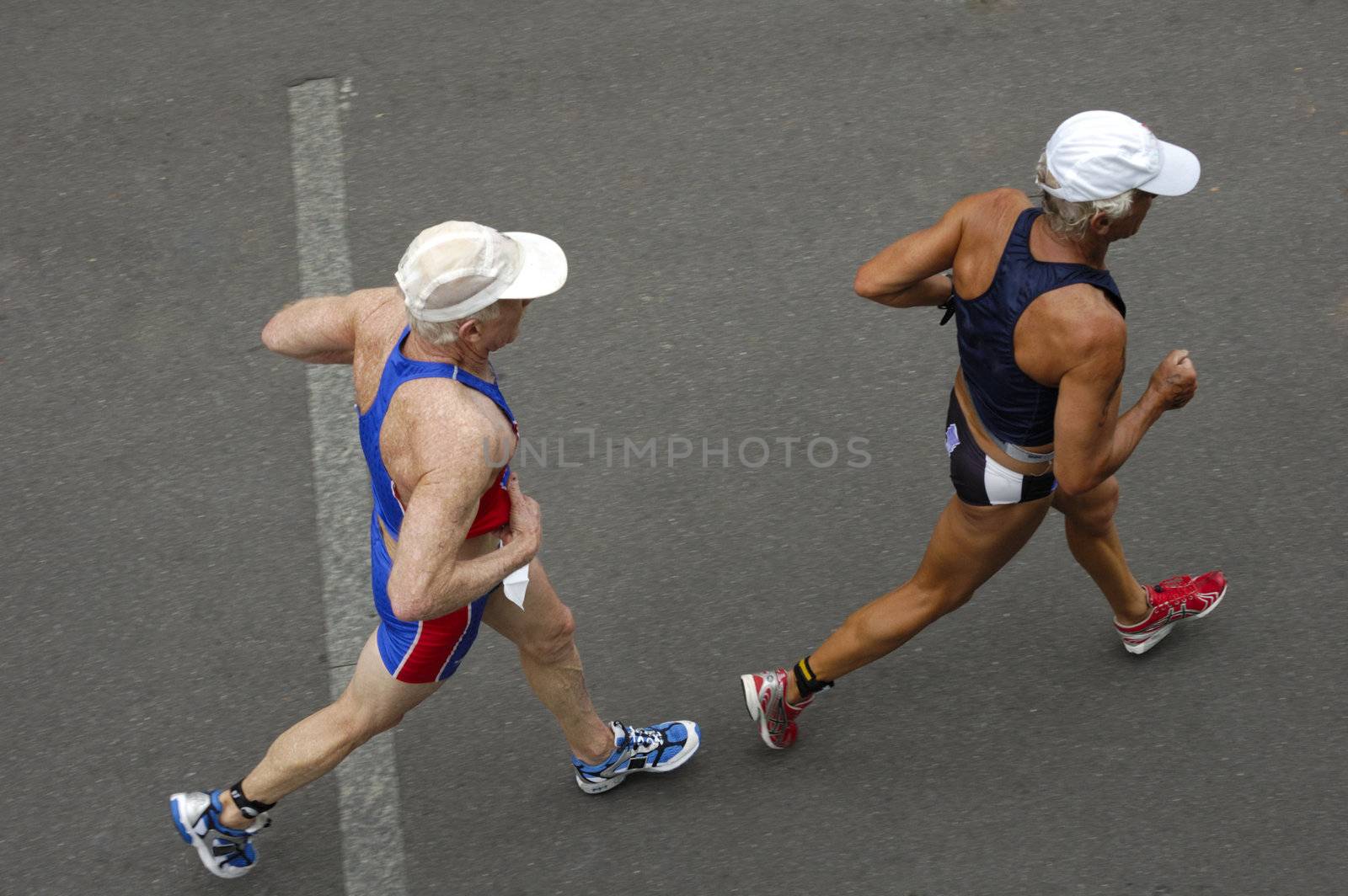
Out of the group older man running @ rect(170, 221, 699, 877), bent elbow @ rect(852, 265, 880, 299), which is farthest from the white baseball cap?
older man running @ rect(170, 221, 699, 877)

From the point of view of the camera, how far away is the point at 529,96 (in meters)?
6.10

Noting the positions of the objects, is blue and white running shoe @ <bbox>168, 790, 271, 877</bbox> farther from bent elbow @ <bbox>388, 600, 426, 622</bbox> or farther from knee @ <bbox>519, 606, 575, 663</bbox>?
bent elbow @ <bbox>388, 600, 426, 622</bbox>

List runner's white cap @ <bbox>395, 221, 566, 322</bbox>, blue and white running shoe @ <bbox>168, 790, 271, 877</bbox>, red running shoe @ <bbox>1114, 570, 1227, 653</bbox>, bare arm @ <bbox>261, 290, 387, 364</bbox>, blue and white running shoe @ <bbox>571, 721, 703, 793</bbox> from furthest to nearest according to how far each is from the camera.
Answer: red running shoe @ <bbox>1114, 570, 1227, 653</bbox>
blue and white running shoe @ <bbox>571, 721, 703, 793</bbox>
blue and white running shoe @ <bbox>168, 790, 271, 877</bbox>
bare arm @ <bbox>261, 290, 387, 364</bbox>
runner's white cap @ <bbox>395, 221, 566, 322</bbox>

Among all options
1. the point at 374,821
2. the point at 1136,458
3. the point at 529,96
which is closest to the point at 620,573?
the point at 374,821

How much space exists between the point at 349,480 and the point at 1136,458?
9.23ft

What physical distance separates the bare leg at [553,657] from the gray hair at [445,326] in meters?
0.74

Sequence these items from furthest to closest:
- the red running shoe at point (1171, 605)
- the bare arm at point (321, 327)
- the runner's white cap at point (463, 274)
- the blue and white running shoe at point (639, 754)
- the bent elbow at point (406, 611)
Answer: the red running shoe at point (1171, 605) → the blue and white running shoe at point (639, 754) → the bare arm at point (321, 327) → the bent elbow at point (406, 611) → the runner's white cap at point (463, 274)

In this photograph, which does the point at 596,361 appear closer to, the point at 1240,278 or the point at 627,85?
the point at 627,85

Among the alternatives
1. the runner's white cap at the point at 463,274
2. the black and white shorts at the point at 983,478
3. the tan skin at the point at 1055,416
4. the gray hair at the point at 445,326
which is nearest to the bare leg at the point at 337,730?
the gray hair at the point at 445,326

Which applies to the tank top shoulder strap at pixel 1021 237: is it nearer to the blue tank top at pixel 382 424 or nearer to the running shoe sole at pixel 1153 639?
the blue tank top at pixel 382 424

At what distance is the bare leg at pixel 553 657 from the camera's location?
361cm

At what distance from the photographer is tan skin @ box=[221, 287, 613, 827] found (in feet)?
9.98

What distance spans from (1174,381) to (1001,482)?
1.74ft

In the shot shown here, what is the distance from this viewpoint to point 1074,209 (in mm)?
3164
